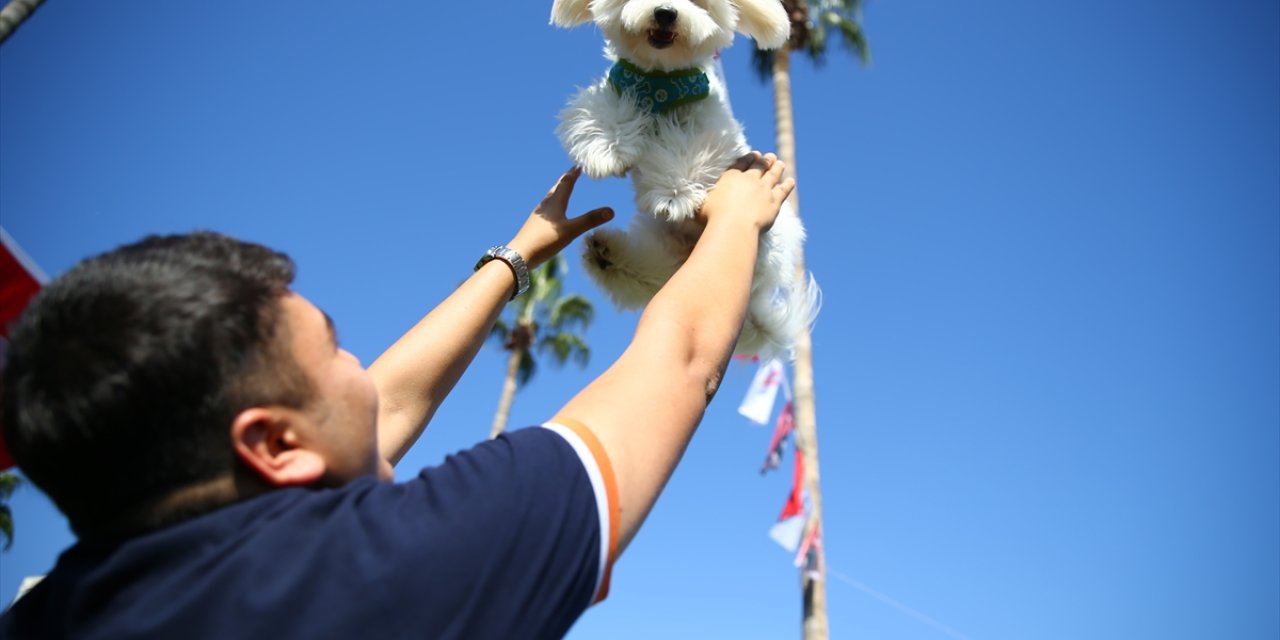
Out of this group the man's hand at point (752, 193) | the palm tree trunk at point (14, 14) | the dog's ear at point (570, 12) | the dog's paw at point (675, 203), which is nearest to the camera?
the man's hand at point (752, 193)

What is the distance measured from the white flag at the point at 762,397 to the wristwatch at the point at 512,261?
6924mm

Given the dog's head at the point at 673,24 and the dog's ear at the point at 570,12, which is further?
the dog's ear at the point at 570,12

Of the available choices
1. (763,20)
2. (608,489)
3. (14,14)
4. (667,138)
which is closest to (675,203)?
(667,138)

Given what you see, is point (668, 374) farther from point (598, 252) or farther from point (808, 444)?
point (808, 444)

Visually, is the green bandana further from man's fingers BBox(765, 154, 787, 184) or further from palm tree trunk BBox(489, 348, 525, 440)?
palm tree trunk BBox(489, 348, 525, 440)

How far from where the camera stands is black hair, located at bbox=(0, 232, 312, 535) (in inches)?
→ 39.7

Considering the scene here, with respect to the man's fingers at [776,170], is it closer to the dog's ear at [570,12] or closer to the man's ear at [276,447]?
the dog's ear at [570,12]

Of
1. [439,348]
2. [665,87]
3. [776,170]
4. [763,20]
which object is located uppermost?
[763,20]

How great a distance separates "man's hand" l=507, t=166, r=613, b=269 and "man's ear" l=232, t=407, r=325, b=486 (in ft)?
3.76

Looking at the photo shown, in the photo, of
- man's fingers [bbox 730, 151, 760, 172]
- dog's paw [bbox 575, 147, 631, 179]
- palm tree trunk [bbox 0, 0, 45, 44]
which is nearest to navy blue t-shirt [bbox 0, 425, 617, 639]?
man's fingers [bbox 730, 151, 760, 172]

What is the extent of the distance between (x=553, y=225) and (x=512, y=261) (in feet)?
0.64

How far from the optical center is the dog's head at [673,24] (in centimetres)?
228

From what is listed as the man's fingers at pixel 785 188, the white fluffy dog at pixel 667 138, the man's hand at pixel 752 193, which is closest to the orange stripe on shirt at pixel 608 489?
the man's hand at pixel 752 193

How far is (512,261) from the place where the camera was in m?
2.19
